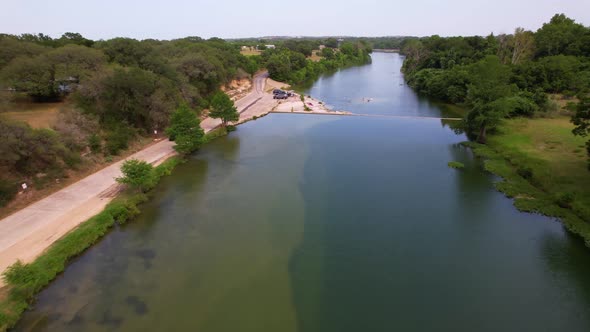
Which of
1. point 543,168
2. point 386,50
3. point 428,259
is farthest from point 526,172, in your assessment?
point 386,50

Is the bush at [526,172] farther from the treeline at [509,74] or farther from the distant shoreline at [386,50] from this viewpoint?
the distant shoreline at [386,50]

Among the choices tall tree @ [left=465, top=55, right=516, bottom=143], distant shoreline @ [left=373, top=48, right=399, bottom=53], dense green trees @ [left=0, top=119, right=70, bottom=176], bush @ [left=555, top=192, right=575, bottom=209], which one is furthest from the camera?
distant shoreline @ [left=373, top=48, right=399, bottom=53]

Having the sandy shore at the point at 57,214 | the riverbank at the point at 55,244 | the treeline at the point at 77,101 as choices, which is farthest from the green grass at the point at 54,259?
the treeline at the point at 77,101

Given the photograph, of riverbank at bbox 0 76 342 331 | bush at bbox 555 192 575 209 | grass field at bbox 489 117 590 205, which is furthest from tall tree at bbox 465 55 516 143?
riverbank at bbox 0 76 342 331

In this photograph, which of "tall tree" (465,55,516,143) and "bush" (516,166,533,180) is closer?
"bush" (516,166,533,180)

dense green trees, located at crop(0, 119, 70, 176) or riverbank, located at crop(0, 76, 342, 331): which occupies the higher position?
dense green trees, located at crop(0, 119, 70, 176)

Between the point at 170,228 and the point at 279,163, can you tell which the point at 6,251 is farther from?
the point at 279,163

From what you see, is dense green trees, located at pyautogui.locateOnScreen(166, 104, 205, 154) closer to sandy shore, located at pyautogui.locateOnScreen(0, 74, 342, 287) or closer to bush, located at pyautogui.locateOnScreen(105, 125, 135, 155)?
sandy shore, located at pyautogui.locateOnScreen(0, 74, 342, 287)
